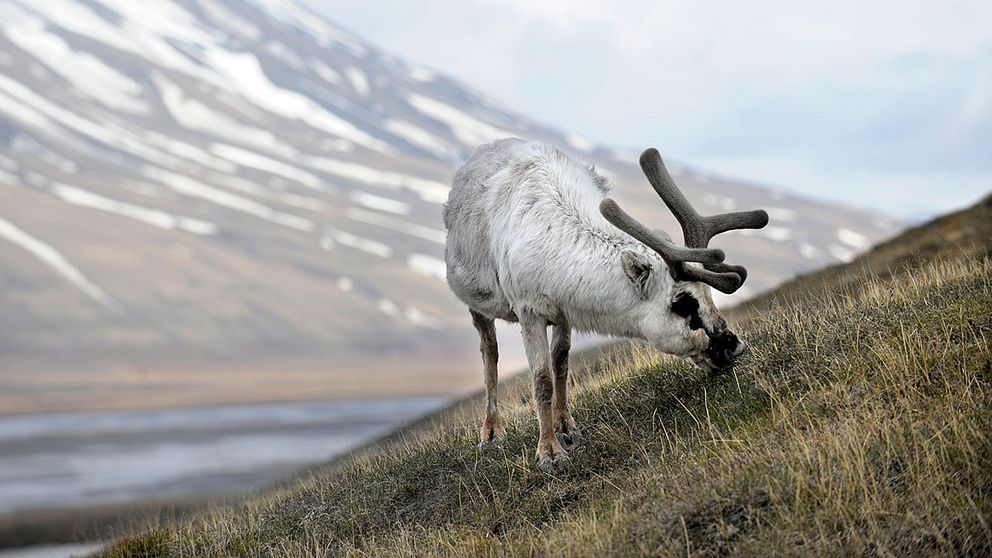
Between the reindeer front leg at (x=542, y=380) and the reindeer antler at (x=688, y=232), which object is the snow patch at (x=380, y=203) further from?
the reindeer antler at (x=688, y=232)

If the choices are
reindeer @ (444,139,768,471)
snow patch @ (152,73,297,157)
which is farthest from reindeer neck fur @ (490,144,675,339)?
snow patch @ (152,73,297,157)

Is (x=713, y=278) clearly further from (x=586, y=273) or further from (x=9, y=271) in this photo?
(x=9, y=271)

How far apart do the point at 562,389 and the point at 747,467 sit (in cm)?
279

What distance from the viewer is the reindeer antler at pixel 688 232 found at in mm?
8047

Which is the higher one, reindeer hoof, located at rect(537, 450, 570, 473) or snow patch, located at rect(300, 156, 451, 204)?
snow patch, located at rect(300, 156, 451, 204)

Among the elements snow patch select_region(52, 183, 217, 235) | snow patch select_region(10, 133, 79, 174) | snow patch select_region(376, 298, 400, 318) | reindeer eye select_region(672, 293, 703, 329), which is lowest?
reindeer eye select_region(672, 293, 703, 329)

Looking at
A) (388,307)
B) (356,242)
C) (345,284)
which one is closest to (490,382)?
(388,307)

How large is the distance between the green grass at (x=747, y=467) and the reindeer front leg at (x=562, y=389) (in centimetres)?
16

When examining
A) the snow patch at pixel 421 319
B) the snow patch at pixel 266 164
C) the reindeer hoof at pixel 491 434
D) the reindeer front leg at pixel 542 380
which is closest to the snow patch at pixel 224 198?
the snow patch at pixel 266 164

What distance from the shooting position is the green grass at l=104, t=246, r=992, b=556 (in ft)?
19.1

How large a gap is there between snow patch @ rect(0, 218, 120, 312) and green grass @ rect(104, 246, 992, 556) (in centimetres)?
8970

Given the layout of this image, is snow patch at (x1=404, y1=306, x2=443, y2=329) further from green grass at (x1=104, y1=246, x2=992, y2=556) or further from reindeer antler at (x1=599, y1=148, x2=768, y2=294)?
reindeer antler at (x1=599, y1=148, x2=768, y2=294)

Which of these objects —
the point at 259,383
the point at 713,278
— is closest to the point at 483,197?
the point at 713,278

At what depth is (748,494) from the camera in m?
6.31
